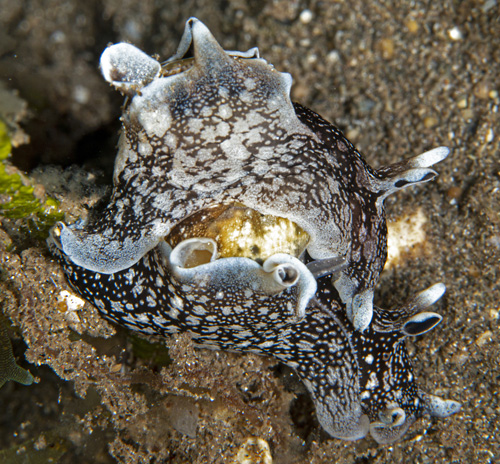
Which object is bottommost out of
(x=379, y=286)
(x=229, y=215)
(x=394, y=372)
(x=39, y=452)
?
(x=39, y=452)

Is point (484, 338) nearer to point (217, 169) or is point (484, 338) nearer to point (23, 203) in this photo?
point (217, 169)

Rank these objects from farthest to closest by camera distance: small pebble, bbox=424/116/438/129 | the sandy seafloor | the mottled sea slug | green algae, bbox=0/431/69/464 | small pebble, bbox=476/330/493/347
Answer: small pebble, bbox=424/116/438/129, small pebble, bbox=476/330/493/347, green algae, bbox=0/431/69/464, the sandy seafloor, the mottled sea slug

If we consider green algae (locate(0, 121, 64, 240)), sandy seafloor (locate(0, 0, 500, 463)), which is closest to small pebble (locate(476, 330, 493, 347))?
sandy seafloor (locate(0, 0, 500, 463))

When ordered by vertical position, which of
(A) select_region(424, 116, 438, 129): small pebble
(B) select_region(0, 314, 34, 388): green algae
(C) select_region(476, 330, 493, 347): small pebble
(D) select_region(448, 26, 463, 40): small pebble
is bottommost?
(C) select_region(476, 330, 493, 347): small pebble

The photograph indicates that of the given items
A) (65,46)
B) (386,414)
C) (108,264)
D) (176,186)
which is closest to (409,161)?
(176,186)

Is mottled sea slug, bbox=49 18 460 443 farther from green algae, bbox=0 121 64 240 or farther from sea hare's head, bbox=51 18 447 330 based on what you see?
green algae, bbox=0 121 64 240

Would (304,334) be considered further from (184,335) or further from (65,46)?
(65,46)

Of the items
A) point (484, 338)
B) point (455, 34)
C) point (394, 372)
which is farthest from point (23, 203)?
point (455, 34)
